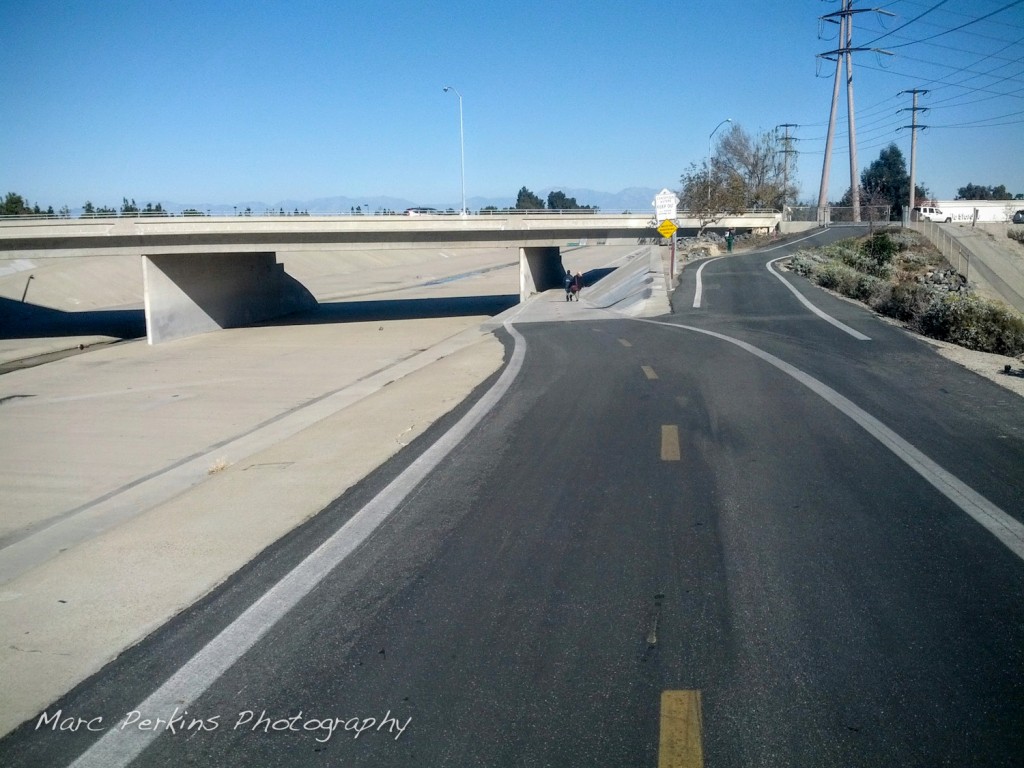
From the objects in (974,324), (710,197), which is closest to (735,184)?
(710,197)

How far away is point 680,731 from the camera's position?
4855 mm

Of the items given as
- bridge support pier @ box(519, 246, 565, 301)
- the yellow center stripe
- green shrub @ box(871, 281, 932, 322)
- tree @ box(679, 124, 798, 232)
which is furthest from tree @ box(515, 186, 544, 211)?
the yellow center stripe

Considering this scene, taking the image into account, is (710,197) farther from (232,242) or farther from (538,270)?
(232,242)

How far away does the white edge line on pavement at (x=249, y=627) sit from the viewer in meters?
4.93

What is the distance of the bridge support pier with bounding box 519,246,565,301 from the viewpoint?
49.2 metres

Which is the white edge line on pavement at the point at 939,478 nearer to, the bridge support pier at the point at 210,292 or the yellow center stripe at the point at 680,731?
the yellow center stripe at the point at 680,731

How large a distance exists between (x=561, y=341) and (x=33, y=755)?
66.7 ft

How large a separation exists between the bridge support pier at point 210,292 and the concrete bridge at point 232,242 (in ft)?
0.19

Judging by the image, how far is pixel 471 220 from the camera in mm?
45750

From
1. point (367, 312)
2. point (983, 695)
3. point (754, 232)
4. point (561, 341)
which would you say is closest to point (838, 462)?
point (983, 695)

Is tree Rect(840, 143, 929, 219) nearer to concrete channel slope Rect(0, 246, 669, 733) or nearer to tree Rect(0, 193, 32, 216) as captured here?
concrete channel slope Rect(0, 246, 669, 733)

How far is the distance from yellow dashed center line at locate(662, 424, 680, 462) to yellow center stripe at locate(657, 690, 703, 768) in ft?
18.2

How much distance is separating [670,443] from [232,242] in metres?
37.2

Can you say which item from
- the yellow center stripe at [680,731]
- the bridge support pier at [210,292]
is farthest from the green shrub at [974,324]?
the bridge support pier at [210,292]
